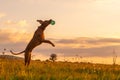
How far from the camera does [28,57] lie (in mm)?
17891

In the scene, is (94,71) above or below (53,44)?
below

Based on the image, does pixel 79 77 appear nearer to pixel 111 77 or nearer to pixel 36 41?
pixel 111 77

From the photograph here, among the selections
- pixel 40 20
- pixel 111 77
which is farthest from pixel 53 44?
pixel 111 77

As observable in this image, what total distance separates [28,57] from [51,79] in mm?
6293

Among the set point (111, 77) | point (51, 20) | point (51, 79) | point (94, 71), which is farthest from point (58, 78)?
point (51, 20)

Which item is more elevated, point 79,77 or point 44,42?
point 44,42

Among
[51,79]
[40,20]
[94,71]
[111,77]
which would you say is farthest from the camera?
[40,20]

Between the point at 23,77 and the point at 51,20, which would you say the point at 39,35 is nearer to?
the point at 51,20

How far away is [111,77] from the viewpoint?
42.4 feet

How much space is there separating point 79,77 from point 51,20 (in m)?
6.12

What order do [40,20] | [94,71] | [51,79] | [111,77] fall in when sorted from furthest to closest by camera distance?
[40,20] → [94,71] → [111,77] → [51,79]

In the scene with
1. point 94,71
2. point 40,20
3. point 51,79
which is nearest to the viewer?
point 51,79

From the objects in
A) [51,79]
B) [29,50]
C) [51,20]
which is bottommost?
[51,79]

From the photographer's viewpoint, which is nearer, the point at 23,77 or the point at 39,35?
the point at 23,77
